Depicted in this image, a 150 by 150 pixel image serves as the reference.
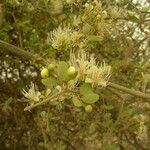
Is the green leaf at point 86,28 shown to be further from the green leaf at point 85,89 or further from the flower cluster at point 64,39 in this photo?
the green leaf at point 85,89

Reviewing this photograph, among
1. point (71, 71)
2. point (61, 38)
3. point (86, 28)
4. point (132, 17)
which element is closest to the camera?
point (71, 71)

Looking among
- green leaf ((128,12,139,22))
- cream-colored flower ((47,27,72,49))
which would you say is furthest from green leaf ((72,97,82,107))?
green leaf ((128,12,139,22))

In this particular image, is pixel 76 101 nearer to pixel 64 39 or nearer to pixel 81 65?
pixel 81 65

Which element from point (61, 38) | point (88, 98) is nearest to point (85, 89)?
point (88, 98)

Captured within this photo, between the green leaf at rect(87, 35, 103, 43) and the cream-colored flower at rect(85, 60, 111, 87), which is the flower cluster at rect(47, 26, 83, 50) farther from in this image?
the cream-colored flower at rect(85, 60, 111, 87)

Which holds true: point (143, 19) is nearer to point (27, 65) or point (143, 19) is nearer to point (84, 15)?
point (84, 15)

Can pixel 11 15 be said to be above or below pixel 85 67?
below

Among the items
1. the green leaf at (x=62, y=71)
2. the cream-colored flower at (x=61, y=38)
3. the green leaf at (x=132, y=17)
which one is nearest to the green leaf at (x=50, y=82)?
the green leaf at (x=62, y=71)

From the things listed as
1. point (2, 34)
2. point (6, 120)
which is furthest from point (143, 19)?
point (6, 120)
